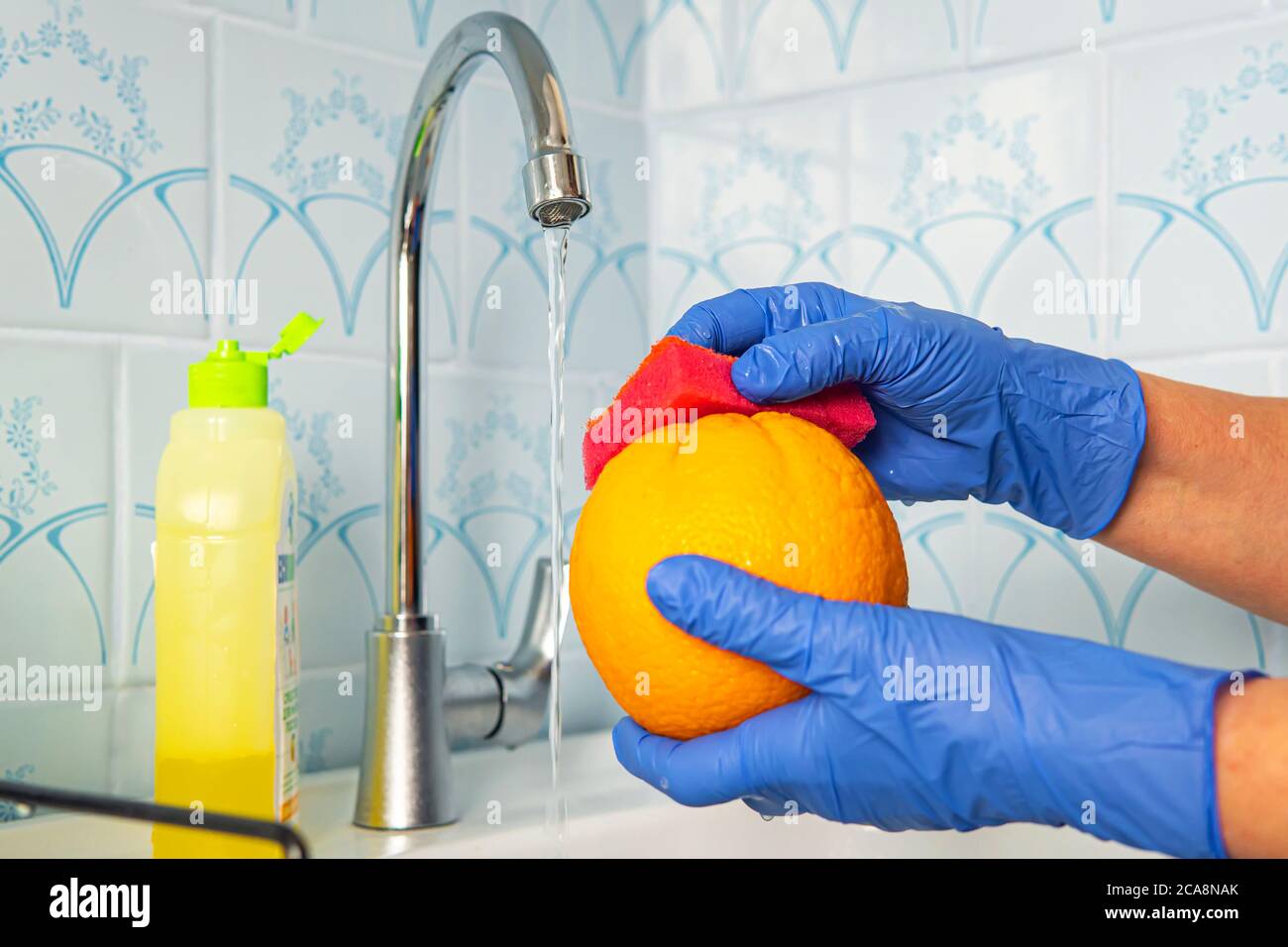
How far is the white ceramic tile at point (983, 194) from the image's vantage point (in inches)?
40.5

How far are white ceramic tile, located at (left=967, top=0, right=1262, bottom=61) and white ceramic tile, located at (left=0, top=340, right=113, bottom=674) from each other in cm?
78

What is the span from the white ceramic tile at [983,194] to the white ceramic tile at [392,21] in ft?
1.27

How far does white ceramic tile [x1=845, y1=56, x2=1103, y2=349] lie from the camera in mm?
1028

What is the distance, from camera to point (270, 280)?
0.95 metres

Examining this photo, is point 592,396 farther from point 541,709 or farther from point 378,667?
point 378,667

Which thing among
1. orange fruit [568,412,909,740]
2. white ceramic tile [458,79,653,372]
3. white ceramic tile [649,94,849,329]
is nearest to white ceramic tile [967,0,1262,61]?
white ceramic tile [649,94,849,329]

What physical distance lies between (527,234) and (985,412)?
0.51 meters

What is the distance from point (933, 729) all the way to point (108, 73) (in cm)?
72

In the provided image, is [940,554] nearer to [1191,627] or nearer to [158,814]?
[1191,627]

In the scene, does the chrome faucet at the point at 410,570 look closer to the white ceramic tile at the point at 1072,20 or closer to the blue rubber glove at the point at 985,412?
the blue rubber glove at the point at 985,412

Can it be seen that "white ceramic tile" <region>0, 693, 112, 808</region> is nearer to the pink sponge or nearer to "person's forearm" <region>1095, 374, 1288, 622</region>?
the pink sponge

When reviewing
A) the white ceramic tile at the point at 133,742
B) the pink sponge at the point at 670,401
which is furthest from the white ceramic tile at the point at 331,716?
the pink sponge at the point at 670,401

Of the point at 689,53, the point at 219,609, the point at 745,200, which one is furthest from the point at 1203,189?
the point at 219,609
